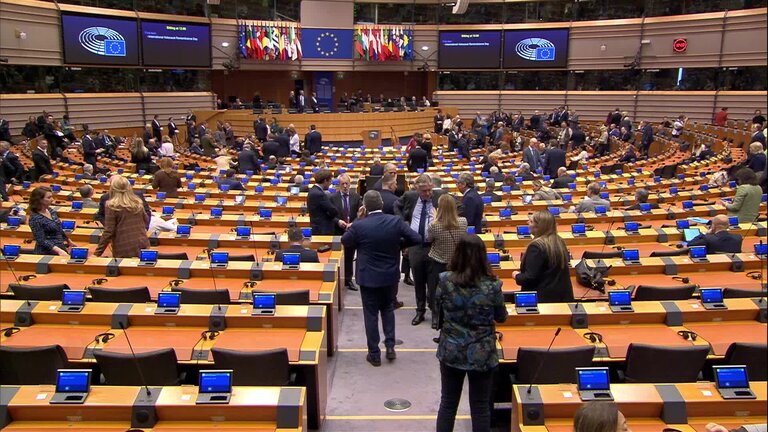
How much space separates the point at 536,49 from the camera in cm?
2727

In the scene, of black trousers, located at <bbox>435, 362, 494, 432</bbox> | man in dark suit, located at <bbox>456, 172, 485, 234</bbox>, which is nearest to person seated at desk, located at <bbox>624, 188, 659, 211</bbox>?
man in dark suit, located at <bbox>456, 172, 485, 234</bbox>

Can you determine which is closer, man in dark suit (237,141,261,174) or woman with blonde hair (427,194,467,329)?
woman with blonde hair (427,194,467,329)

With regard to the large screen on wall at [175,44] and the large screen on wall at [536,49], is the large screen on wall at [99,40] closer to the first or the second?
the large screen on wall at [175,44]

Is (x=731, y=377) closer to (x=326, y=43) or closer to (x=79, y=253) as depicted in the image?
(x=79, y=253)

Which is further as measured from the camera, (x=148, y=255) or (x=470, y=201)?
(x=470, y=201)

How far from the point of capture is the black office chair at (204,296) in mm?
5324

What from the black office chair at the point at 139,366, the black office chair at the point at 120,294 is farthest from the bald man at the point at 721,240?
the black office chair at the point at 120,294

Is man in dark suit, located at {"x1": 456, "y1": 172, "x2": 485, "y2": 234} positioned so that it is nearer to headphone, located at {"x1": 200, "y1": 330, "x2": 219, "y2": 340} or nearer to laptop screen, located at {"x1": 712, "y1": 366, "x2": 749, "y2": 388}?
headphone, located at {"x1": 200, "y1": 330, "x2": 219, "y2": 340}

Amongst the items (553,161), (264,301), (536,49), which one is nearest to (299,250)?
(264,301)

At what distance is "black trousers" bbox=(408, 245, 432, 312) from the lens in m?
6.40

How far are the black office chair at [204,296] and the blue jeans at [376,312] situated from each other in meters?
1.22

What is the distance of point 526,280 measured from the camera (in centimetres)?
488

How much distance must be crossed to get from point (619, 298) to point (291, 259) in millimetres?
3091

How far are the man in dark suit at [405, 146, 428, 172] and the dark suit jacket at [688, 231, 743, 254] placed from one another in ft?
26.2
